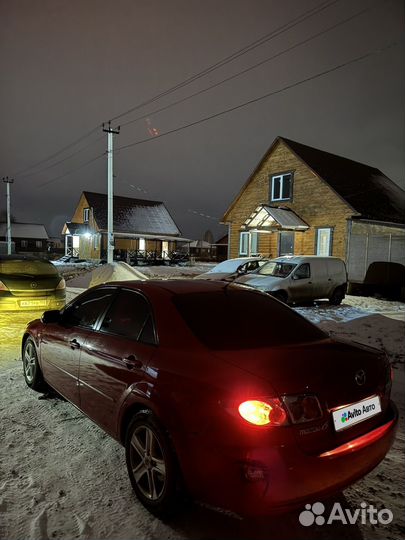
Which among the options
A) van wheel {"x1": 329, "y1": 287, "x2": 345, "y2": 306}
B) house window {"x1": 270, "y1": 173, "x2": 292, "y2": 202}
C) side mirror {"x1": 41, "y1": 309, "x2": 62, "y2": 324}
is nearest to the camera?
side mirror {"x1": 41, "y1": 309, "x2": 62, "y2": 324}

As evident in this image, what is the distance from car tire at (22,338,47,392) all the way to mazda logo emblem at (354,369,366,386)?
3.66 meters

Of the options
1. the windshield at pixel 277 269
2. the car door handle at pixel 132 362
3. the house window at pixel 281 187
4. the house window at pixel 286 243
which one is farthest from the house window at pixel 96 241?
the car door handle at pixel 132 362

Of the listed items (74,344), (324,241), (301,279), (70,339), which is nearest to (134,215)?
(324,241)

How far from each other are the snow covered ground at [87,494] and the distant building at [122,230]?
35.3 meters

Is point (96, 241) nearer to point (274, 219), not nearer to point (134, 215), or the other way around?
point (134, 215)

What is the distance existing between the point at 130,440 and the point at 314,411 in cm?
137

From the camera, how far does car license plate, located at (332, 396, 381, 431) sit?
2209mm

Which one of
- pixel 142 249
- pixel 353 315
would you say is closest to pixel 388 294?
pixel 353 315

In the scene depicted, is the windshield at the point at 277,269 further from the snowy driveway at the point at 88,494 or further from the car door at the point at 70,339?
the car door at the point at 70,339

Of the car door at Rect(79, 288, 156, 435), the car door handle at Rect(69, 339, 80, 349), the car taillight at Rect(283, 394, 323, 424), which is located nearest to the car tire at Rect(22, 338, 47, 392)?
the car door handle at Rect(69, 339, 80, 349)

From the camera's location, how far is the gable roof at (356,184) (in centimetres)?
1916

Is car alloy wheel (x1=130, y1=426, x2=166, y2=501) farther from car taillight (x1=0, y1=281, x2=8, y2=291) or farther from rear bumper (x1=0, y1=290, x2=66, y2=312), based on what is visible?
car taillight (x1=0, y1=281, x2=8, y2=291)

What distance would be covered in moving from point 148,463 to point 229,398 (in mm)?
916

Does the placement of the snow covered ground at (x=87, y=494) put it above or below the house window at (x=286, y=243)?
below
